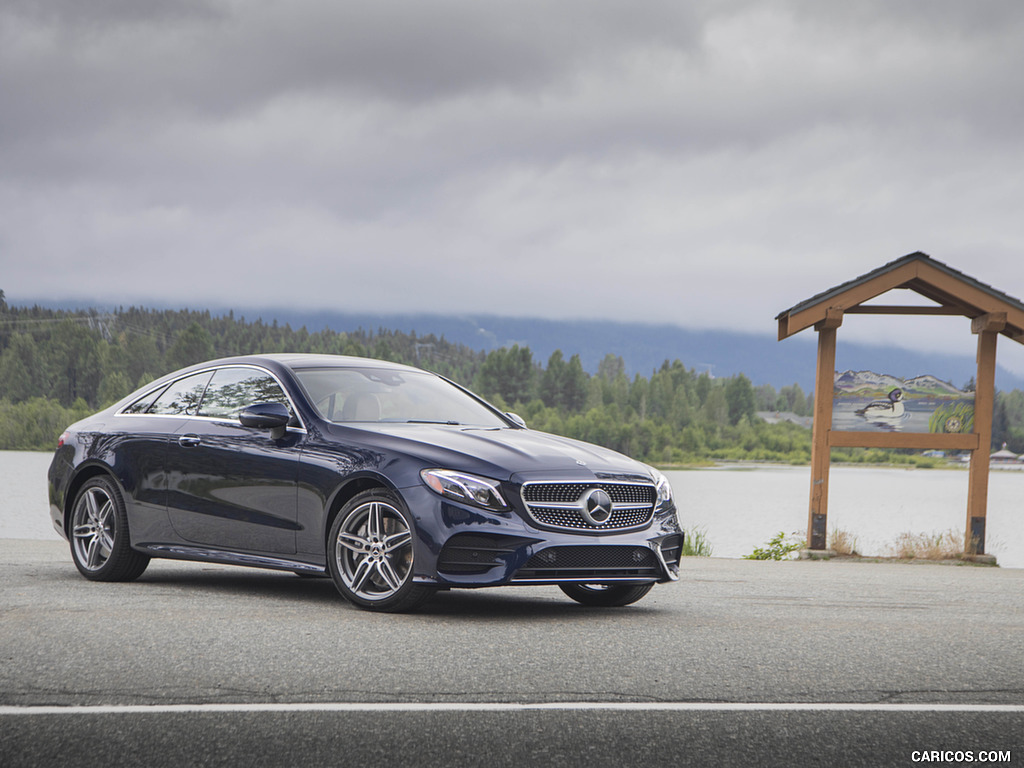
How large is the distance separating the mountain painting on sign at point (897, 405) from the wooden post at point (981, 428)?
0.13 m

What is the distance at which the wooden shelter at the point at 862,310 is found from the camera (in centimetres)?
1496

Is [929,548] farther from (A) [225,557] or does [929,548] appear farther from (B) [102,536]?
(B) [102,536]

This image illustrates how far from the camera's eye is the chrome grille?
6.63 metres

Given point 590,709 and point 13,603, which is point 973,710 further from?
point 13,603

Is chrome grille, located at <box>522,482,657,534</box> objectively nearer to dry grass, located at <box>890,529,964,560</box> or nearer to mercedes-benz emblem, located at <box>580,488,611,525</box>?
mercedes-benz emblem, located at <box>580,488,611,525</box>

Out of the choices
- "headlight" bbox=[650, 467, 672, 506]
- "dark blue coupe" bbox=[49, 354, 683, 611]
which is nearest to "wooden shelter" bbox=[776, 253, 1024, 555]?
"dark blue coupe" bbox=[49, 354, 683, 611]

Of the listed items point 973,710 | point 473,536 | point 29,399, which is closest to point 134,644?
point 473,536

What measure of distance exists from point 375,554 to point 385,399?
1389 mm

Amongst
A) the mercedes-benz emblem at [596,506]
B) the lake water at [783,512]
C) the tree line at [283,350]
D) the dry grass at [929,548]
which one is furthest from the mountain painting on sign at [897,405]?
the tree line at [283,350]

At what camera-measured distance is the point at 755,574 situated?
11523 millimetres

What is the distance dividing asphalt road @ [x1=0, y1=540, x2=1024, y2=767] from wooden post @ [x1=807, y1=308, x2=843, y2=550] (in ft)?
22.4

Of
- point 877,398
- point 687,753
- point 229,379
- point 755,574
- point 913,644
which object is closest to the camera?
point 687,753

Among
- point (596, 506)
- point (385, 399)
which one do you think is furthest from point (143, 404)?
point (596, 506)

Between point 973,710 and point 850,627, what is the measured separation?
7.56 ft
